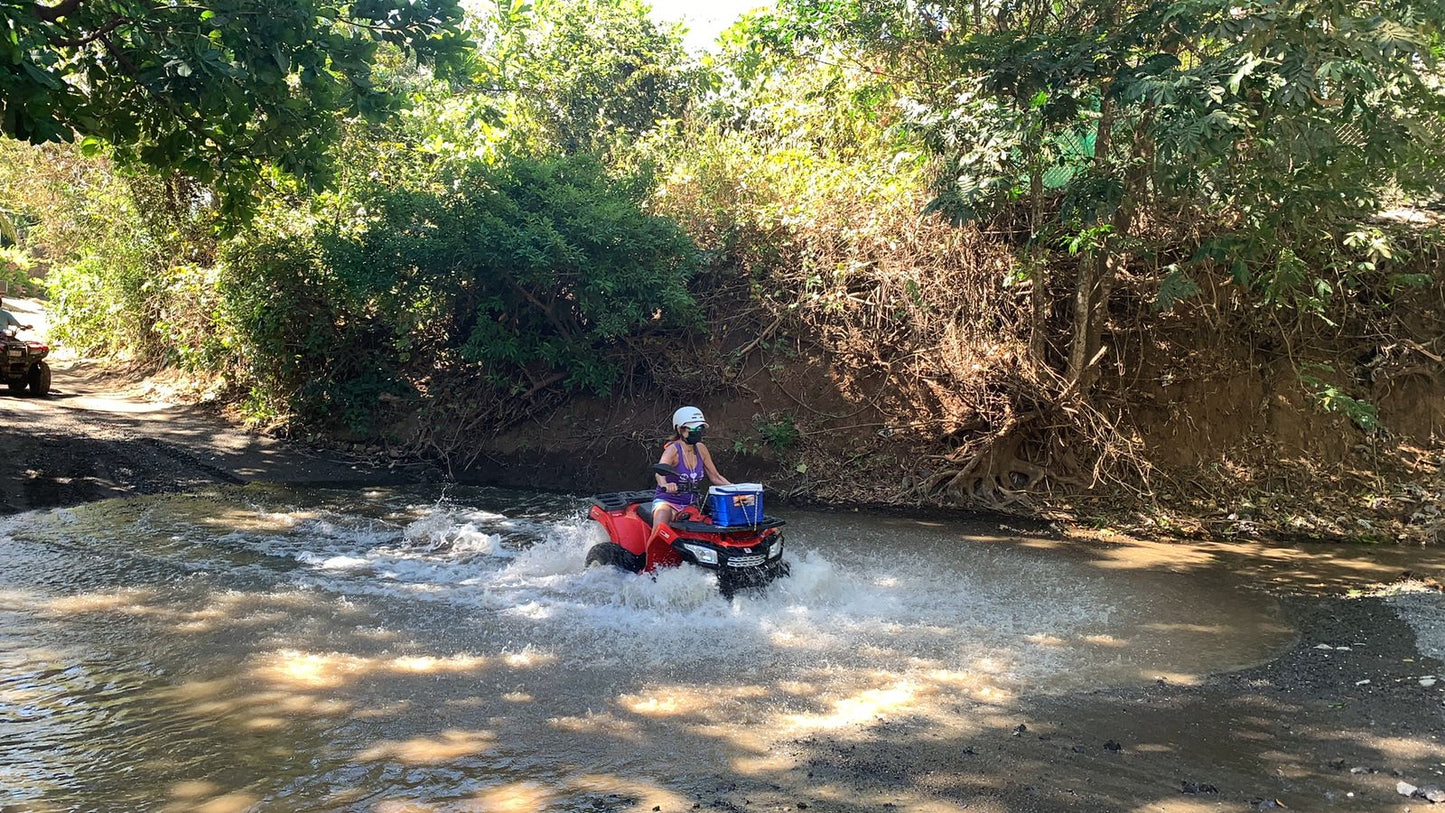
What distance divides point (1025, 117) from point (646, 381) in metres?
7.62

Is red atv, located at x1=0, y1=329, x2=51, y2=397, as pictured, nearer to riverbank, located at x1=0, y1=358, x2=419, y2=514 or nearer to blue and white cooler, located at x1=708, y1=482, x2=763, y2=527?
riverbank, located at x1=0, y1=358, x2=419, y2=514

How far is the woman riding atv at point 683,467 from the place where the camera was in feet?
26.0

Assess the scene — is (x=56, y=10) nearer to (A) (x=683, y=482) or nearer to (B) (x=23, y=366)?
(A) (x=683, y=482)

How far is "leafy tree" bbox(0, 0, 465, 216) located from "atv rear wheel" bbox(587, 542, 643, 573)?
5086 millimetres

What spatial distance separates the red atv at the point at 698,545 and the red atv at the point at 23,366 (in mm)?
13763

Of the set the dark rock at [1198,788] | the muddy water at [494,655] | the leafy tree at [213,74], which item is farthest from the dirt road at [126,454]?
the dark rock at [1198,788]

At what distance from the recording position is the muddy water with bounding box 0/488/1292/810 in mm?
4738

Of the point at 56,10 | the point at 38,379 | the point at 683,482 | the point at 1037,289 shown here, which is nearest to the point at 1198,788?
the point at 683,482

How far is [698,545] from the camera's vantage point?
7.33 m

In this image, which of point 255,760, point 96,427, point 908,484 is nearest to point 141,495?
point 96,427

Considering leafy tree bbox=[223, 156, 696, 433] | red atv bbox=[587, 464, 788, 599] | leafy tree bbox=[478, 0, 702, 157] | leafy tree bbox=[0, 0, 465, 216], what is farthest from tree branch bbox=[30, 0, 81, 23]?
leafy tree bbox=[478, 0, 702, 157]

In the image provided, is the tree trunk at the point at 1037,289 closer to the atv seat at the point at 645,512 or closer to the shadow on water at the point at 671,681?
the shadow on water at the point at 671,681

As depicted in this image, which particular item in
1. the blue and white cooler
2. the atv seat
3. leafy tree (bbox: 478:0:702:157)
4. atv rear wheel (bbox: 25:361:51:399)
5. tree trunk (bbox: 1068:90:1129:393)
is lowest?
the atv seat

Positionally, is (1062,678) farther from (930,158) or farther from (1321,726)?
(930,158)
